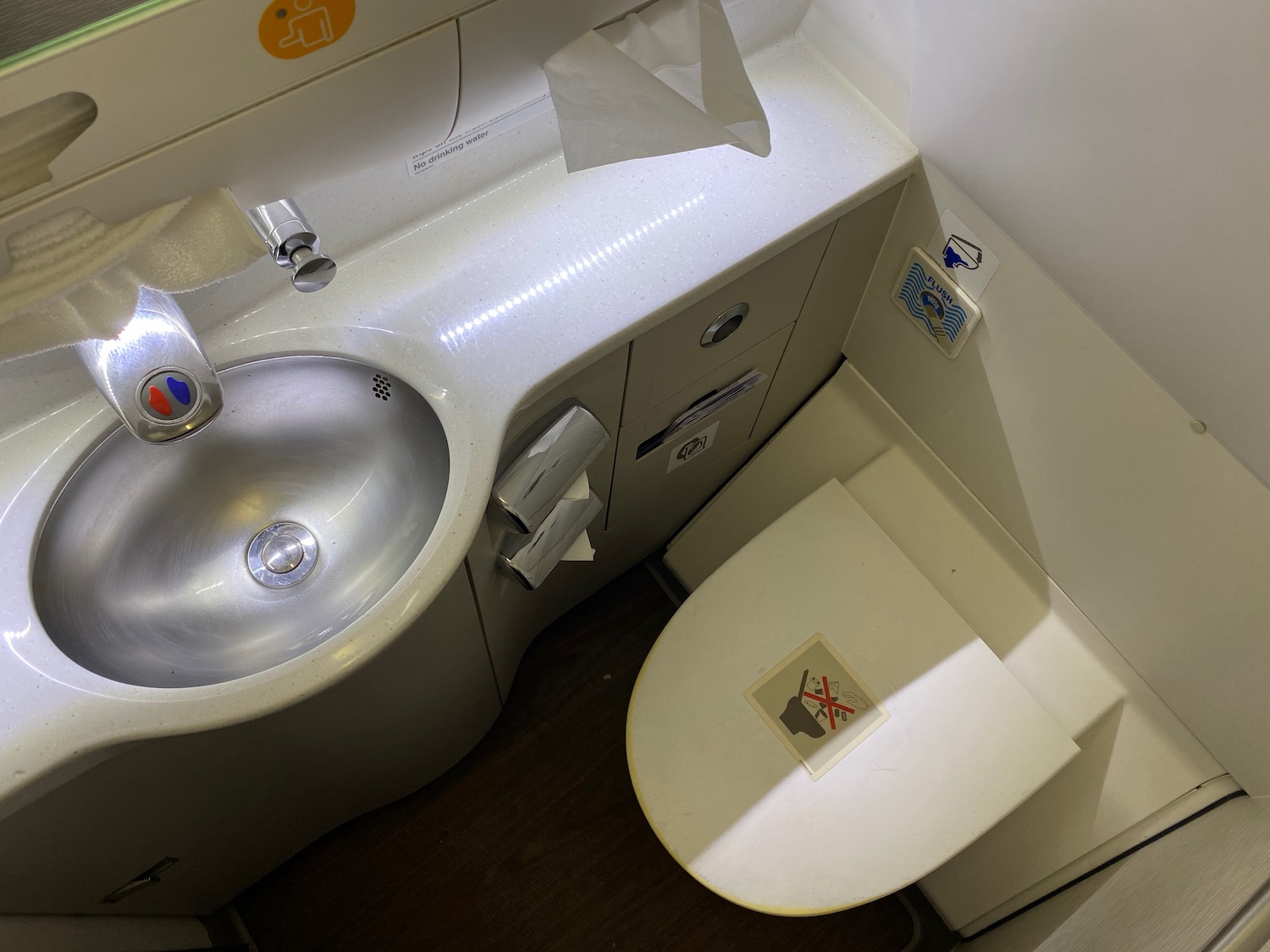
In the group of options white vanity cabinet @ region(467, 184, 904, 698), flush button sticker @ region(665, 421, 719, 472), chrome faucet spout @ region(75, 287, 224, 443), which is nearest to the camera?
chrome faucet spout @ region(75, 287, 224, 443)

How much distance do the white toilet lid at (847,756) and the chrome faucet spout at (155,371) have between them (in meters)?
0.68

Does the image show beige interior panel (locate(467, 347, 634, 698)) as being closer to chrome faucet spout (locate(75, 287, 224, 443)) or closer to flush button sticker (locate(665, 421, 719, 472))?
flush button sticker (locate(665, 421, 719, 472))

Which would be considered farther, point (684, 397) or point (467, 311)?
point (684, 397)

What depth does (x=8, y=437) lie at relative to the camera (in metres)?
0.86

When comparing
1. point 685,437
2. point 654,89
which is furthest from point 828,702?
point 654,89

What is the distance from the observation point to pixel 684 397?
1.24 m

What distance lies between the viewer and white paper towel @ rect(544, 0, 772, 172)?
764 mm

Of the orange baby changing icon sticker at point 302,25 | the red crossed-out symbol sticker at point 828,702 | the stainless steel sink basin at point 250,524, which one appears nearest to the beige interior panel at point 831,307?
the red crossed-out symbol sticker at point 828,702

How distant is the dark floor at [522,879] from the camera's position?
4.72 feet

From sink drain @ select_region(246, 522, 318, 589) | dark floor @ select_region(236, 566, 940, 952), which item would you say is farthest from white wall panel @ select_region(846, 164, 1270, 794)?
sink drain @ select_region(246, 522, 318, 589)

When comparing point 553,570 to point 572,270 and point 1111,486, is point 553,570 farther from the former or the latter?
point 1111,486

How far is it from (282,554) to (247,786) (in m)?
0.30

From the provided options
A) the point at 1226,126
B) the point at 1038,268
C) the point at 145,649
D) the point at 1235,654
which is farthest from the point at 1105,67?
the point at 145,649

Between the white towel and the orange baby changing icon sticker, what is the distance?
12 cm
